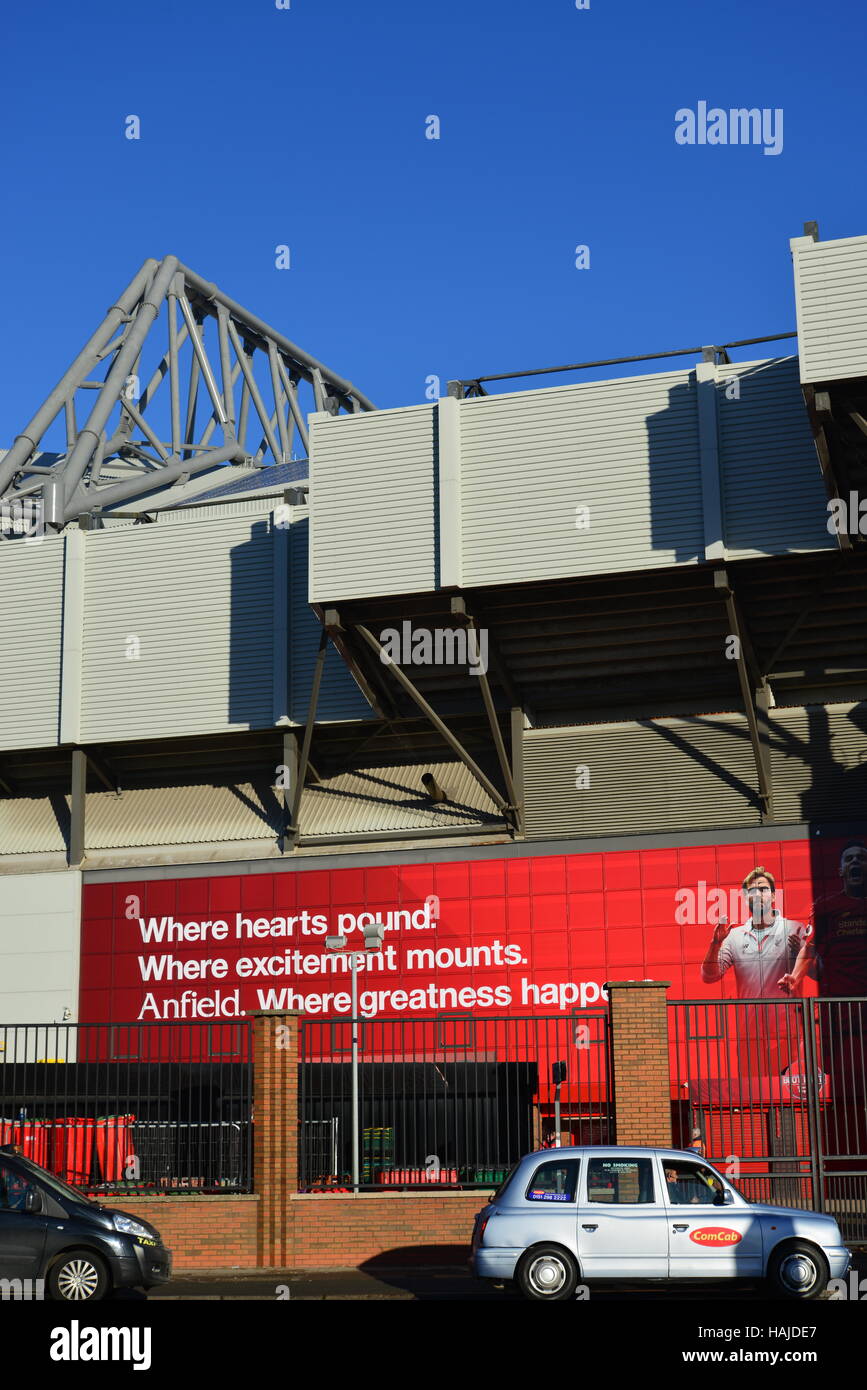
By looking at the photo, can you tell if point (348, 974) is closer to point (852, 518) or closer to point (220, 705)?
point (220, 705)

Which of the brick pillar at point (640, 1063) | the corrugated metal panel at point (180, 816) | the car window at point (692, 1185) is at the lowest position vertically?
the car window at point (692, 1185)

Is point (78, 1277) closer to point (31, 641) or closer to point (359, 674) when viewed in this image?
point (359, 674)

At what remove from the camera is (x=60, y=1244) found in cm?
1616

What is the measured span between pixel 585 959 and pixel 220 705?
36.4 feet

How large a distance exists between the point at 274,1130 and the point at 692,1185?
24.6 ft

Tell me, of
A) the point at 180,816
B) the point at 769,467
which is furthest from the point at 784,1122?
the point at 180,816

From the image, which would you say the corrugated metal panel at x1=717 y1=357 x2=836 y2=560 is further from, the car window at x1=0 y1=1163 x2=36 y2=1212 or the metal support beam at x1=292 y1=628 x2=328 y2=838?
the car window at x1=0 y1=1163 x2=36 y2=1212

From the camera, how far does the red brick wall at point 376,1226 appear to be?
2150 centimetres

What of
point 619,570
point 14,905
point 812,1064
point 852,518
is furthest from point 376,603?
point 812,1064

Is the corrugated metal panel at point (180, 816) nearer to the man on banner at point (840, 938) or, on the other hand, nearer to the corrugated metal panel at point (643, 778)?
the corrugated metal panel at point (643, 778)

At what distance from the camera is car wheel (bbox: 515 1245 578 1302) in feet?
52.2

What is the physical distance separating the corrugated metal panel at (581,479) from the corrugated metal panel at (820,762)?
6357mm

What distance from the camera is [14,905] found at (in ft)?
132

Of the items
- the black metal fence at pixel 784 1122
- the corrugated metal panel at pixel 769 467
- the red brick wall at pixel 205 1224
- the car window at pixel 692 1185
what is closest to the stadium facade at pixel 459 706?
the corrugated metal panel at pixel 769 467
